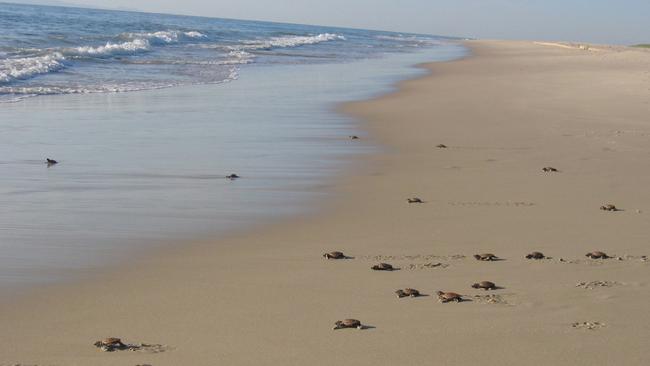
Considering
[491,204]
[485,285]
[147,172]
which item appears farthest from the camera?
[147,172]

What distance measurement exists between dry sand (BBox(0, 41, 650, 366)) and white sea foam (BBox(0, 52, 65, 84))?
12.0 metres

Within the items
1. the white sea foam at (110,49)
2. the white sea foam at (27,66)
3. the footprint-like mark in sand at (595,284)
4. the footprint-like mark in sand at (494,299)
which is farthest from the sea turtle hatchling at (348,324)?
the white sea foam at (110,49)

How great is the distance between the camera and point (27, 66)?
2069 centimetres

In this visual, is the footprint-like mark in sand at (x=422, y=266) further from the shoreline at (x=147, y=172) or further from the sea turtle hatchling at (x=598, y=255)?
the shoreline at (x=147, y=172)

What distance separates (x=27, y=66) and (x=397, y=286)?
58.3 feet

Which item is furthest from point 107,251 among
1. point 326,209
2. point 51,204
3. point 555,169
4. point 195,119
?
point 195,119

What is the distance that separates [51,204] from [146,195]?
773 mm

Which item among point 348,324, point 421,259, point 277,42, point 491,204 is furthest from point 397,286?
point 277,42

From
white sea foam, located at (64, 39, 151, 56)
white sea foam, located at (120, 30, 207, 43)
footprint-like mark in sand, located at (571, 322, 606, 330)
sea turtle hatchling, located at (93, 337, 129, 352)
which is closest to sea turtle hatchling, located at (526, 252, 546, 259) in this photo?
footprint-like mark in sand, located at (571, 322, 606, 330)

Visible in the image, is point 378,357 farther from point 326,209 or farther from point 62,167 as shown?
point 62,167

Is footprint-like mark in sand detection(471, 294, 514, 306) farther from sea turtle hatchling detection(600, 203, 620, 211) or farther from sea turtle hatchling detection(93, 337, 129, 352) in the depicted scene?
sea turtle hatchling detection(600, 203, 620, 211)

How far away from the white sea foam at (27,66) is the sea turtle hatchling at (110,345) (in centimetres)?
1508

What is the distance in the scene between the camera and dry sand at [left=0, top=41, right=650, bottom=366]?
3842 millimetres

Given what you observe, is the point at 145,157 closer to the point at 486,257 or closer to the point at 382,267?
the point at 382,267
